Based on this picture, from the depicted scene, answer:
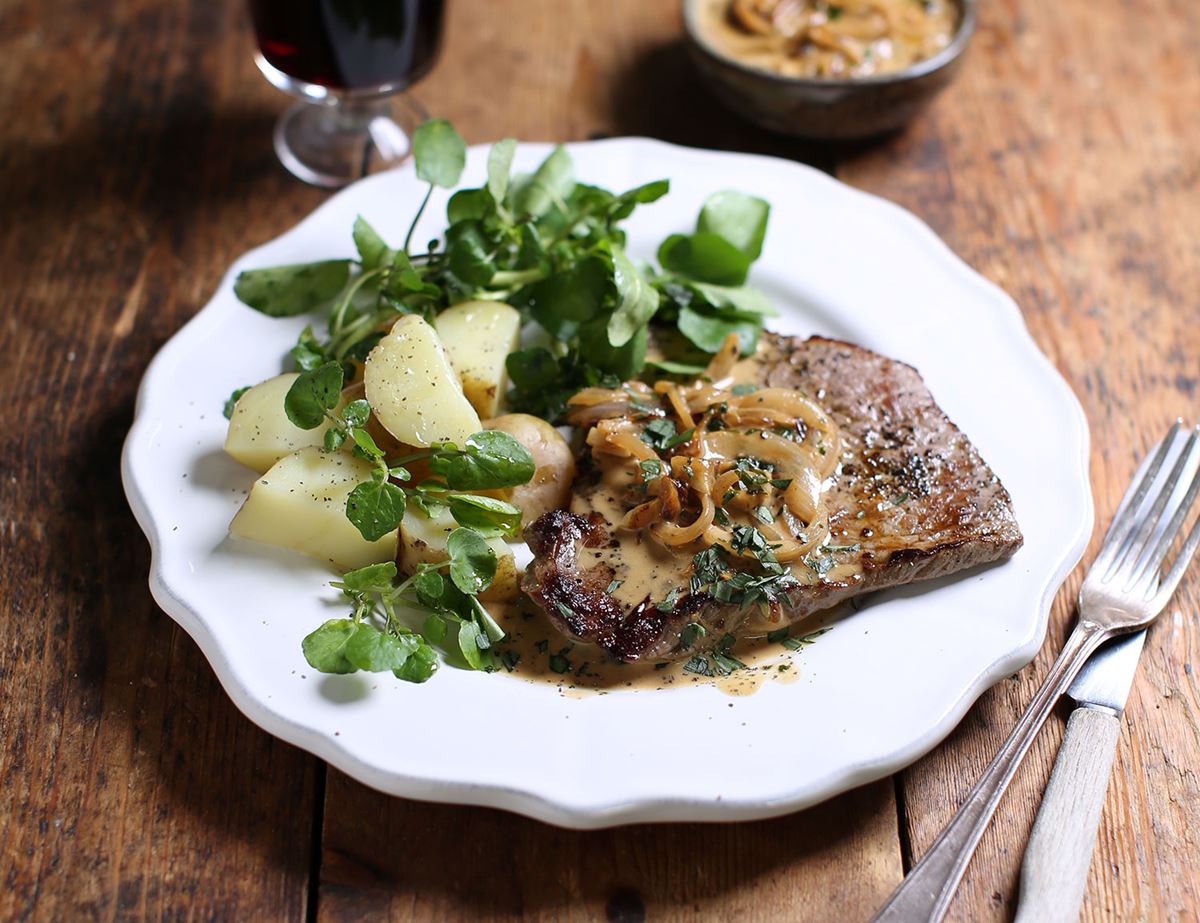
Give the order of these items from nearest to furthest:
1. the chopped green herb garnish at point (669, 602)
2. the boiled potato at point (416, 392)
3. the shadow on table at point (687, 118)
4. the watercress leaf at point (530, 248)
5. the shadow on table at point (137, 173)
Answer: the chopped green herb garnish at point (669, 602), the boiled potato at point (416, 392), the watercress leaf at point (530, 248), the shadow on table at point (137, 173), the shadow on table at point (687, 118)

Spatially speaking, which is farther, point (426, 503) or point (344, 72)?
point (344, 72)

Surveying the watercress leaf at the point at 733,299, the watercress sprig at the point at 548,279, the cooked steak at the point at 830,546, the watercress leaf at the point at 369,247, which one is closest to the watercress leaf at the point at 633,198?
the watercress sprig at the point at 548,279

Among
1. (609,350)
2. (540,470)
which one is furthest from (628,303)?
(540,470)

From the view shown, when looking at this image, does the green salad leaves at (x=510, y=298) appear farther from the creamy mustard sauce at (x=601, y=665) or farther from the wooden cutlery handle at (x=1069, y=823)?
the wooden cutlery handle at (x=1069, y=823)

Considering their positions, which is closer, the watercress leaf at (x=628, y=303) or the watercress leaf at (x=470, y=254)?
the watercress leaf at (x=628, y=303)

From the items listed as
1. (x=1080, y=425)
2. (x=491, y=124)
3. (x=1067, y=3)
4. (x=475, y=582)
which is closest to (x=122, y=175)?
(x=491, y=124)

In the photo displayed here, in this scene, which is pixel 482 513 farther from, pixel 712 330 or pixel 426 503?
pixel 712 330

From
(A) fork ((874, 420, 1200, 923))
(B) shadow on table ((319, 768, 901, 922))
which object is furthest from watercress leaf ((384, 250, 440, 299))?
(A) fork ((874, 420, 1200, 923))

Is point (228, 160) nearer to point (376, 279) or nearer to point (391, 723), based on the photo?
point (376, 279)
